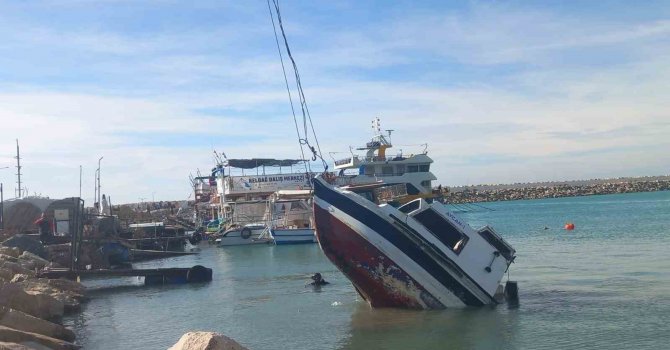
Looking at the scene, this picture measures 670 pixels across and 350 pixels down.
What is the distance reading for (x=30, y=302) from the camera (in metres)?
20.1

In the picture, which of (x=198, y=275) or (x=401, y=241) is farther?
(x=198, y=275)

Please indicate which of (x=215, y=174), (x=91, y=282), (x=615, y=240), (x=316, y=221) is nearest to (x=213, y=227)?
(x=215, y=174)

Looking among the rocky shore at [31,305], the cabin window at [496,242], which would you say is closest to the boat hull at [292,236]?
the rocky shore at [31,305]

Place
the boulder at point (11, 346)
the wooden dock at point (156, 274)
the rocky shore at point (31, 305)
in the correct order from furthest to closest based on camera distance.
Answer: the wooden dock at point (156, 274) < the rocky shore at point (31, 305) < the boulder at point (11, 346)

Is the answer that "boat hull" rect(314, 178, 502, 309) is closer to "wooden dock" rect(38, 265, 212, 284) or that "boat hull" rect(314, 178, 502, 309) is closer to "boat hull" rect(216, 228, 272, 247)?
"wooden dock" rect(38, 265, 212, 284)

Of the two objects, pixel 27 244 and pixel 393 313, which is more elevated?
pixel 27 244

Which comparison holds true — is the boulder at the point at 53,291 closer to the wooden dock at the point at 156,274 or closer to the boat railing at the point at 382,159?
the wooden dock at the point at 156,274

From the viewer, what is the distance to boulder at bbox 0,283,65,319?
18859 millimetres

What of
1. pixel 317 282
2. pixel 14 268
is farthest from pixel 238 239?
pixel 14 268

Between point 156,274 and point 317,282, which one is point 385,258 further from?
point 156,274

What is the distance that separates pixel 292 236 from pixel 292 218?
14.6 feet

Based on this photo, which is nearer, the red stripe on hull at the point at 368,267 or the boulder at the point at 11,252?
the red stripe on hull at the point at 368,267

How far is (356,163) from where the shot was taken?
62.2 metres

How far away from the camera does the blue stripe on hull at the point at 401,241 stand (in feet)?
68.0
